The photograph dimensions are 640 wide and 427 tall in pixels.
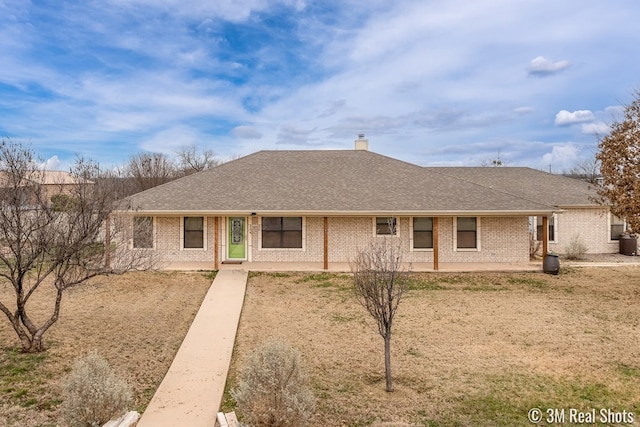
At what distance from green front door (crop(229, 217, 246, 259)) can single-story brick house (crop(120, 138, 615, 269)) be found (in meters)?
0.04

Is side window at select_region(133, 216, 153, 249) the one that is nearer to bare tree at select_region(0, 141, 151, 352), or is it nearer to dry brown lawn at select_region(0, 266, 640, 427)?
dry brown lawn at select_region(0, 266, 640, 427)

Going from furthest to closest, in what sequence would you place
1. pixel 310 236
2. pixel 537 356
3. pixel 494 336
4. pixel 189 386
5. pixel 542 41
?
pixel 310 236 → pixel 542 41 → pixel 494 336 → pixel 537 356 → pixel 189 386

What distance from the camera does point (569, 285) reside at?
14633 mm

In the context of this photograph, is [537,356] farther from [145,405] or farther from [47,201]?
[47,201]

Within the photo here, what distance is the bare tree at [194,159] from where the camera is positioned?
5088cm

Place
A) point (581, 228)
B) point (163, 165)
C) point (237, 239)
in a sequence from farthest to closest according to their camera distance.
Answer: point (163, 165)
point (581, 228)
point (237, 239)

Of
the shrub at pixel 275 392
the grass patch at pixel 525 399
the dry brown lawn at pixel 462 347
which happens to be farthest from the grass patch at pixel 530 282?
the shrub at pixel 275 392

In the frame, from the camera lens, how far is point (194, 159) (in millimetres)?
51469

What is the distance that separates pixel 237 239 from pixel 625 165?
1426cm

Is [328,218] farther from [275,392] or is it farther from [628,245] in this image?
[628,245]

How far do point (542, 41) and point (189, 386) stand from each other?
16824 mm

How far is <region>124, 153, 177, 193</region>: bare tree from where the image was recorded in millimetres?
44841

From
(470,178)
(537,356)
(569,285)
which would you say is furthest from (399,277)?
(470,178)

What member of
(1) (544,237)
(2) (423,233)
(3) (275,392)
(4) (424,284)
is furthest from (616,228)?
(3) (275,392)
